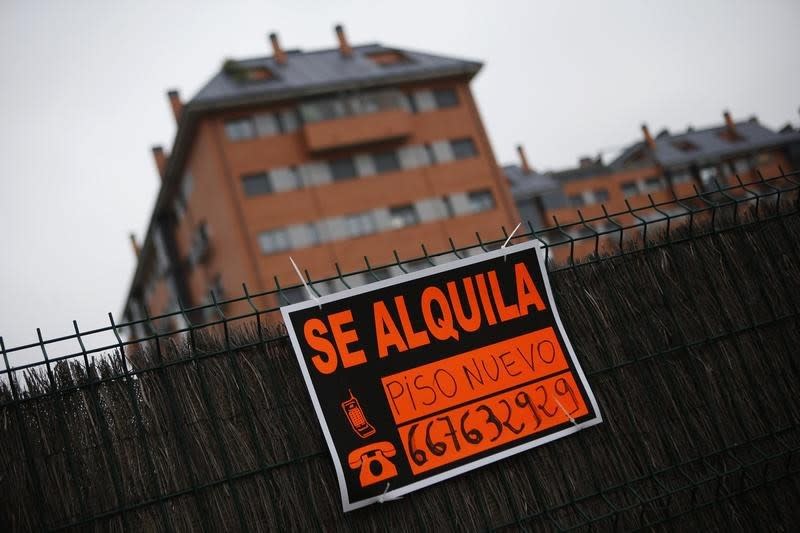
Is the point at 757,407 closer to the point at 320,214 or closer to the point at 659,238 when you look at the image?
the point at 659,238

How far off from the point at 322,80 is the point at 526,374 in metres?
32.8

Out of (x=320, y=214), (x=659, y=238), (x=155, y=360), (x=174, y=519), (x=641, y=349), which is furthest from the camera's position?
(x=320, y=214)

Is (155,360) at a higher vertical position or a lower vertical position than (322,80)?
lower

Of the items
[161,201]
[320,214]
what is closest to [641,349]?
[320,214]

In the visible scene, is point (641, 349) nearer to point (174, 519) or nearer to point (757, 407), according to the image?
point (757, 407)

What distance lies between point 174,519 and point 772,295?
3.99m

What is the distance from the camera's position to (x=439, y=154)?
36344mm

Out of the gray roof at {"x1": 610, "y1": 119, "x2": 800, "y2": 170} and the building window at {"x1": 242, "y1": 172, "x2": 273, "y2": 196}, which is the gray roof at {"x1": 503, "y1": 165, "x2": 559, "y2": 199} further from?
the building window at {"x1": 242, "y1": 172, "x2": 273, "y2": 196}

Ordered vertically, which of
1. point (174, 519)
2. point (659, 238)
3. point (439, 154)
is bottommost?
point (174, 519)

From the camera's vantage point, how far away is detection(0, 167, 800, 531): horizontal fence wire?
3.69 m

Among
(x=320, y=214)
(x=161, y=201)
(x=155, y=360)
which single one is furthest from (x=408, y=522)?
(x=161, y=201)

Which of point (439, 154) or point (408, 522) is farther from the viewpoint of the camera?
point (439, 154)

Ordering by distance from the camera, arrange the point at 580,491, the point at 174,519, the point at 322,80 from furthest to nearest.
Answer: the point at 322,80, the point at 580,491, the point at 174,519

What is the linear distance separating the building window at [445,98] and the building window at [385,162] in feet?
12.8
